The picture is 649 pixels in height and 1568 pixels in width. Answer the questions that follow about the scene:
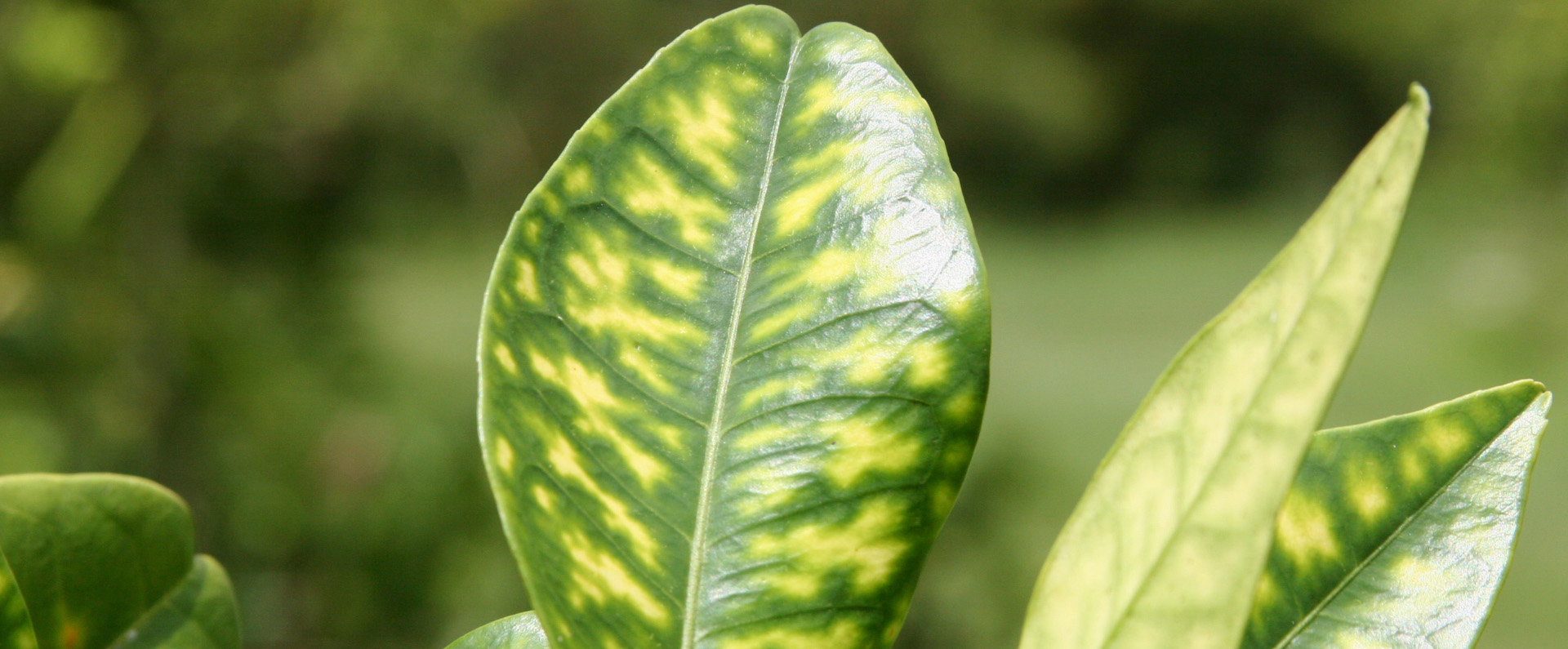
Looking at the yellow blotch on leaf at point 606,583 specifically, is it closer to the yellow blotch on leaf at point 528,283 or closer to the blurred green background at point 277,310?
the yellow blotch on leaf at point 528,283

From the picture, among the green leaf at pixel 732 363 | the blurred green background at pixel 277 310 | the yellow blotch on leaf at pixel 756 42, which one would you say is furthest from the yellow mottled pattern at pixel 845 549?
the blurred green background at pixel 277 310

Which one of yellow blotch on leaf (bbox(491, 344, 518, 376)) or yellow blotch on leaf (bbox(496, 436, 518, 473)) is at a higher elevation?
yellow blotch on leaf (bbox(491, 344, 518, 376))

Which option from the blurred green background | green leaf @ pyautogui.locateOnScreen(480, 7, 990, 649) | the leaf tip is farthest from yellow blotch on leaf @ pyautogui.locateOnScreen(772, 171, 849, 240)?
the blurred green background

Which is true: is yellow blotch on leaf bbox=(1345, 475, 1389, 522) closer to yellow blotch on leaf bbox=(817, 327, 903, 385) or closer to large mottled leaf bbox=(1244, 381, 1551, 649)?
large mottled leaf bbox=(1244, 381, 1551, 649)

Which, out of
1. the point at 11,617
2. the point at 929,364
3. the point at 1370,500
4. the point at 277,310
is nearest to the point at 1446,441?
the point at 1370,500

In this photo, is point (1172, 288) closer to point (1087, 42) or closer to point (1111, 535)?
point (1087, 42)

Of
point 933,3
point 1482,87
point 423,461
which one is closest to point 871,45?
point 423,461
